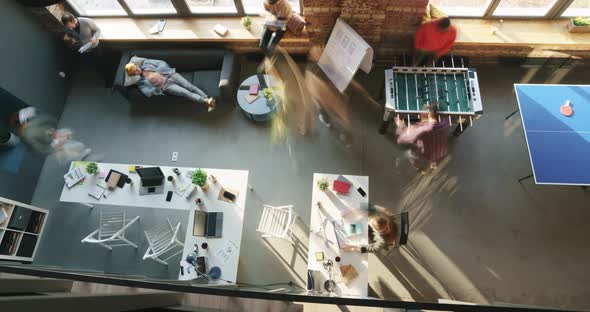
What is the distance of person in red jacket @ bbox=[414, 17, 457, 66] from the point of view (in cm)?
434

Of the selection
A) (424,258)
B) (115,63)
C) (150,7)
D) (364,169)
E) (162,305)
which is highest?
(150,7)

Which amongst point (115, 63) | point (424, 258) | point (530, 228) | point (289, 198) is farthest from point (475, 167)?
point (115, 63)

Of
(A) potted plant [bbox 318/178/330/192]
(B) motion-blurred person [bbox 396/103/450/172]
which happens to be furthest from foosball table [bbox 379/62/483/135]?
(A) potted plant [bbox 318/178/330/192]

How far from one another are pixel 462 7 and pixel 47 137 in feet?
19.6

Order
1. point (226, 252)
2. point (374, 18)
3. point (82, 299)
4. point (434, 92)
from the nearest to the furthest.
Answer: point (82, 299)
point (226, 252)
point (374, 18)
point (434, 92)

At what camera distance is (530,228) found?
450 centimetres

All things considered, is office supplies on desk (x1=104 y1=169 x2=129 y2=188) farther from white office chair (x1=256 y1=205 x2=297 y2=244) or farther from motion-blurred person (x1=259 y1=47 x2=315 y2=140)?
motion-blurred person (x1=259 y1=47 x2=315 y2=140)

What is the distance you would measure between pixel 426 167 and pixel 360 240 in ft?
5.08

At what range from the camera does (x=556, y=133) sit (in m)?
4.11

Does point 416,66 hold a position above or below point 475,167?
above

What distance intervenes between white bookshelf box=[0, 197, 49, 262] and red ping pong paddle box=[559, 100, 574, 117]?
21.1 ft

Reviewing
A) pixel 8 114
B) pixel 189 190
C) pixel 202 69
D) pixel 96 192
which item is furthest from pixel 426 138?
pixel 8 114

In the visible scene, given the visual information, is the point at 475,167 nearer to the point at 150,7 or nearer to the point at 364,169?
the point at 364,169

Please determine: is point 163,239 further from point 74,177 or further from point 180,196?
point 74,177
